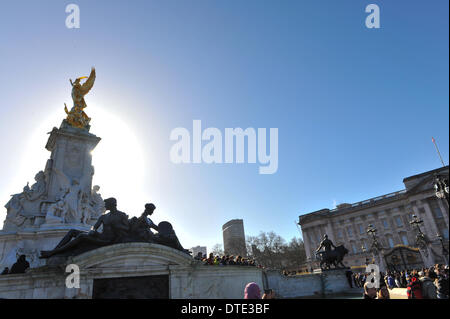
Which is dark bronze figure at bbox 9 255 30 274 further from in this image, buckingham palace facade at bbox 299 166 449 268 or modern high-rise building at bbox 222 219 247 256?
modern high-rise building at bbox 222 219 247 256

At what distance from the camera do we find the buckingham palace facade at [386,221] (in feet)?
182

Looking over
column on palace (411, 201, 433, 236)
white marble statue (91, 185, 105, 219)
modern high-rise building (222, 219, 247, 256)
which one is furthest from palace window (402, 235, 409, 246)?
white marble statue (91, 185, 105, 219)

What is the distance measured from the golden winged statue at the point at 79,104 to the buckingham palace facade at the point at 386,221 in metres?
52.9

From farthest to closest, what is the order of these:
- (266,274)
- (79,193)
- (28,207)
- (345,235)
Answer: (345,235) → (79,193) → (28,207) → (266,274)

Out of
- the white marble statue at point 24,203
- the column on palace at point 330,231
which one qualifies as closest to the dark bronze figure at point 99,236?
the white marble statue at point 24,203

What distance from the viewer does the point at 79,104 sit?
71.4ft

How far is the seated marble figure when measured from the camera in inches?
312

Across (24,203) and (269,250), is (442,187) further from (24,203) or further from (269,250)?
(269,250)

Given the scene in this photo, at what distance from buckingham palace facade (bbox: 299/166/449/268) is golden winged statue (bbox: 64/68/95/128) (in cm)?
5290

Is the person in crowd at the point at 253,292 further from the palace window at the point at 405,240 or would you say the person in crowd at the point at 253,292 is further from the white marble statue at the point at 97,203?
the palace window at the point at 405,240
